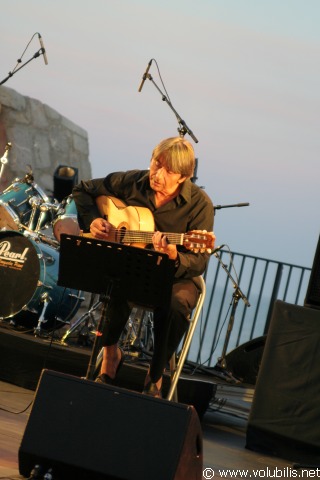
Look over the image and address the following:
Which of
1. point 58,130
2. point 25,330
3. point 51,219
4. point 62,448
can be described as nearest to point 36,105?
point 58,130

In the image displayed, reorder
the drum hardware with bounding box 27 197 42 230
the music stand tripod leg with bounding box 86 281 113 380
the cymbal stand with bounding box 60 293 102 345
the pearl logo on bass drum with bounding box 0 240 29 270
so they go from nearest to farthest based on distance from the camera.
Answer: the music stand tripod leg with bounding box 86 281 113 380, the cymbal stand with bounding box 60 293 102 345, the pearl logo on bass drum with bounding box 0 240 29 270, the drum hardware with bounding box 27 197 42 230

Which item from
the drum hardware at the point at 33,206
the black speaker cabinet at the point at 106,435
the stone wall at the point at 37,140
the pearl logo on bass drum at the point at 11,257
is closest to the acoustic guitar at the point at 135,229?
the black speaker cabinet at the point at 106,435

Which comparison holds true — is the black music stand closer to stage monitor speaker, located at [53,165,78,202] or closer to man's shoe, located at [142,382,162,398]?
man's shoe, located at [142,382,162,398]

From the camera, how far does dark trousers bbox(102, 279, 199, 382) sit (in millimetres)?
3984

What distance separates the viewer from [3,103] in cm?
882

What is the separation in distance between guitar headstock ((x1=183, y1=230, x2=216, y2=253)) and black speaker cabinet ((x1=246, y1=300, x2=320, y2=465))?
0.69m

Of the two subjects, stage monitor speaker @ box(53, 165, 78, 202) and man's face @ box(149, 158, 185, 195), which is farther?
stage monitor speaker @ box(53, 165, 78, 202)

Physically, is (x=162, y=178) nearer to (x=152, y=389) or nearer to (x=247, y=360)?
(x=152, y=389)

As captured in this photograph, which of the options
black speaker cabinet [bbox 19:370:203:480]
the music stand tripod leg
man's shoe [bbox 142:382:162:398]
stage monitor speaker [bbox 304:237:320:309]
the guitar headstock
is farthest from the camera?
stage monitor speaker [bbox 304:237:320:309]

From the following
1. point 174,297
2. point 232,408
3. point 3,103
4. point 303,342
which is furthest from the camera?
point 3,103

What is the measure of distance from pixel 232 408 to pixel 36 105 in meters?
4.40

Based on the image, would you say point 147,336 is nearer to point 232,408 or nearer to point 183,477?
point 232,408

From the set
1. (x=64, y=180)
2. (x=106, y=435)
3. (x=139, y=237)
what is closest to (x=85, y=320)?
(x=64, y=180)

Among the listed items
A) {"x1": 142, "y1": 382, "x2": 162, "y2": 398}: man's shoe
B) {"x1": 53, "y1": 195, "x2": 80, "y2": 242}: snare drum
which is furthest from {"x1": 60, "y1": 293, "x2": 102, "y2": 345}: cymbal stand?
{"x1": 142, "y1": 382, "x2": 162, "y2": 398}: man's shoe
